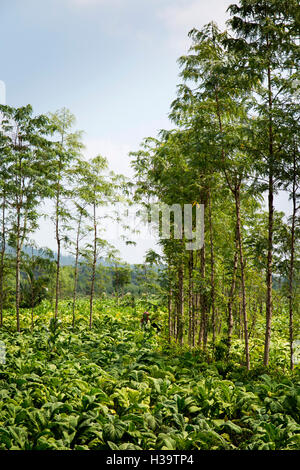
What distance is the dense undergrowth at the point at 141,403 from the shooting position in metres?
3.47

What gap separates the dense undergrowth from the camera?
3.47 meters

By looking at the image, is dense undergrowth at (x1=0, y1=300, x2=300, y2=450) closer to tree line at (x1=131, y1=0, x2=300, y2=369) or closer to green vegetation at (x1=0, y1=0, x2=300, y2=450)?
green vegetation at (x1=0, y1=0, x2=300, y2=450)

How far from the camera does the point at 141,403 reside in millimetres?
4285

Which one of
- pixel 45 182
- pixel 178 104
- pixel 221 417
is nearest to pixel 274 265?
pixel 221 417

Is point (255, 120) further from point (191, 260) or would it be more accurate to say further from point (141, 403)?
point (141, 403)

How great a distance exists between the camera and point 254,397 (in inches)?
172

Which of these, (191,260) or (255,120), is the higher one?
(255,120)

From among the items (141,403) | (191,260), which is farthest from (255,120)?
(141,403)

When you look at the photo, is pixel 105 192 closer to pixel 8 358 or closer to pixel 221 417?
pixel 8 358

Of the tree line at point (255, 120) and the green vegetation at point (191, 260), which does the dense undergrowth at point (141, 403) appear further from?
the tree line at point (255, 120)

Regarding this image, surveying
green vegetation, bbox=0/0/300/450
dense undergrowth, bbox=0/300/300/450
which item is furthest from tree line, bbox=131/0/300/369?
dense undergrowth, bbox=0/300/300/450

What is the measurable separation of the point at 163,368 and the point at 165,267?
3660 mm

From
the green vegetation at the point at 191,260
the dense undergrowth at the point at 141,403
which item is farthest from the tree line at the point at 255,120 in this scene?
the dense undergrowth at the point at 141,403

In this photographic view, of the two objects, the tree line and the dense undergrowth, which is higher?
the tree line
